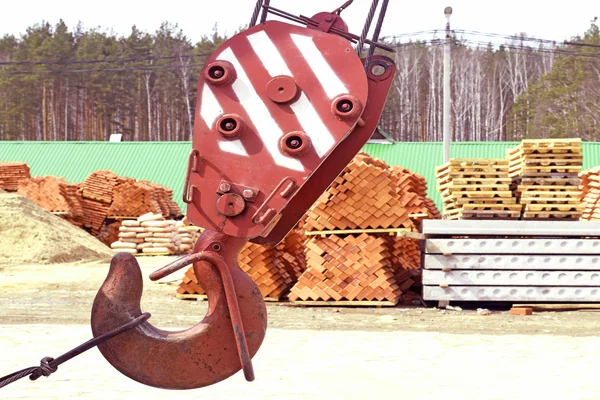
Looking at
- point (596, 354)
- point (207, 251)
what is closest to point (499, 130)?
point (596, 354)

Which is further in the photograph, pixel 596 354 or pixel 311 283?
pixel 311 283

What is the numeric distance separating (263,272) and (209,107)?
913cm

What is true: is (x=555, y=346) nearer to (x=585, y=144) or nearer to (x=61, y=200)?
(x=61, y=200)

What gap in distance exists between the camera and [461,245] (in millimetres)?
10625

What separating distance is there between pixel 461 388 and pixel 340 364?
4.27ft

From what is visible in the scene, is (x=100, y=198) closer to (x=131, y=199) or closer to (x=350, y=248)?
(x=131, y=199)

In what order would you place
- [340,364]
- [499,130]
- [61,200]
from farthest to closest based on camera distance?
[499,130], [61,200], [340,364]

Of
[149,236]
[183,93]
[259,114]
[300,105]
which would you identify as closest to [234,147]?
[259,114]

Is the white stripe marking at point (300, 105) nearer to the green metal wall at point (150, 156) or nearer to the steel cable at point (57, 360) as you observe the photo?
the steel cable at point (57, 360)

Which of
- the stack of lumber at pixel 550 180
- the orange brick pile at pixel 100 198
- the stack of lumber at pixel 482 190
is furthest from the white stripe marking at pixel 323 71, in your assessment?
the orange brick pile at pixel 100 198

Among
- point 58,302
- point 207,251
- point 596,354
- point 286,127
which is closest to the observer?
point 286,127

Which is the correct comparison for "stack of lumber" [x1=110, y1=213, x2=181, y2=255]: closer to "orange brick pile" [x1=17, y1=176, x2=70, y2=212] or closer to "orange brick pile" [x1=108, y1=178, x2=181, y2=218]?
"orange brick pile" [x1=108, y1=178, x2=181, y2=218]

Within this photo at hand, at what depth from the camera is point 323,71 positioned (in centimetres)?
220

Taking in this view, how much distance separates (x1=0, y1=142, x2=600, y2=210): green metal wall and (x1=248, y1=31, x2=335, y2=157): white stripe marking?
29.1 m
